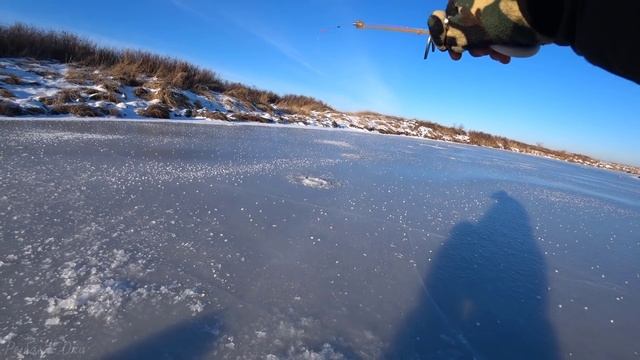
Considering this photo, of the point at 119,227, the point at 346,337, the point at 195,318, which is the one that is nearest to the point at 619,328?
the point at 346,337

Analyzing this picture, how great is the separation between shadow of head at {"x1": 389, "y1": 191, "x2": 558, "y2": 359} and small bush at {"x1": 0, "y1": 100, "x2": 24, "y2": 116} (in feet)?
18.0

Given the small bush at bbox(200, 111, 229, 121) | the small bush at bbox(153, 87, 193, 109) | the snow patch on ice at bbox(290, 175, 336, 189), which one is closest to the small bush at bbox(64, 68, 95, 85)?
the small bush at bbox(153, 87, 193, 109)

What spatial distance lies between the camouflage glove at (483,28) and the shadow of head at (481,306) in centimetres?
92

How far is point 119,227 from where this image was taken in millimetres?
1677

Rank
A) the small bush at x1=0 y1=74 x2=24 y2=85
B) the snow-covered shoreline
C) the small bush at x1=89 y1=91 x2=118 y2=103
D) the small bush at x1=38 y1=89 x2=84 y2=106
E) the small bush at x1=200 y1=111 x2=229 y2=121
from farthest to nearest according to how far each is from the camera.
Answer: the small bush at x1=200 y1=111 x2=229 y2=121 < the small bush at x1=89 y1=91 x2=118 y2=103 < the small bush at x1=0 y1=74 x2=24 y2=85 < the small bush at x1=38 y1=89 x2=84 y2=106 < the snow-covered shoreline

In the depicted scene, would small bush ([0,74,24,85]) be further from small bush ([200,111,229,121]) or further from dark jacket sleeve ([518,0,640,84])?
dark jacket sleeve ([518,0,640,84])

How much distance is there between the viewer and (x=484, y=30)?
987 millimetres

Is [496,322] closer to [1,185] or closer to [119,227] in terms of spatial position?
Answer: [119,227]

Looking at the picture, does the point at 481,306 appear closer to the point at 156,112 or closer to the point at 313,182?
the point at 313,182

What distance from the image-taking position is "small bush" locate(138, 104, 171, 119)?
6811mm

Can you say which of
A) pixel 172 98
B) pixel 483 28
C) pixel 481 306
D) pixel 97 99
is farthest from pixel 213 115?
pixel 483 28

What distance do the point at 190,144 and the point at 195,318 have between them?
11.9 feet

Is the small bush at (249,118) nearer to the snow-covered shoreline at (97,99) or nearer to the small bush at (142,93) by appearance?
the snow-covered shoreline at (97,99)

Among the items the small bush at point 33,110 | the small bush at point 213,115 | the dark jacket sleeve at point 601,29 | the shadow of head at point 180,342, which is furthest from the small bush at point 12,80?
the dark jacket sleeve at point 601,29
